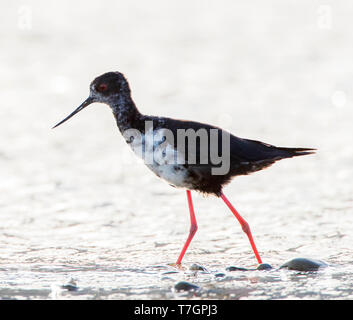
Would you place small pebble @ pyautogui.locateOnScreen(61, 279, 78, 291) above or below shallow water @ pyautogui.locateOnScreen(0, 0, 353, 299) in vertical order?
below

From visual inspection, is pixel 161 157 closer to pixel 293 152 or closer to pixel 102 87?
pixel 102 87

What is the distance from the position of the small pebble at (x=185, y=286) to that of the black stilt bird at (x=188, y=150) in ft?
3.68

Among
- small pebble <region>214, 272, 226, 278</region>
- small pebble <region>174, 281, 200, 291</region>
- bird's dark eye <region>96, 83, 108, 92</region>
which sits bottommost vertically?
small pebble <region>174, 281, 200, 291</region>

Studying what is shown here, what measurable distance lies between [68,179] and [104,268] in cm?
327

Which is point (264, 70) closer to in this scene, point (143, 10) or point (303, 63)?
point (303, 63)

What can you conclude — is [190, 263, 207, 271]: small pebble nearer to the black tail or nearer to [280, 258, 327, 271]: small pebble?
[280, 258, 327, 271]: small pebble

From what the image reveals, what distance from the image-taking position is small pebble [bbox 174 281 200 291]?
6.62 m

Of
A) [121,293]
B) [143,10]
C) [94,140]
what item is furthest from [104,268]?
[143,10]

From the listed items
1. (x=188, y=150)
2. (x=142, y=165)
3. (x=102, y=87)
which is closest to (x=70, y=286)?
(x=188, y=150)

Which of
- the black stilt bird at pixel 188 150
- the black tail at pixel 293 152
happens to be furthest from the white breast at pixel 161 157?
the black tail at pixel 293 152

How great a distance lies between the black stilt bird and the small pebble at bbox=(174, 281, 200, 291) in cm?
112

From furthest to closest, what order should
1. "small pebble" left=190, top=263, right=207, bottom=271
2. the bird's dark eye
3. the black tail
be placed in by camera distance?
the bird's dark eye < the black tail < "small pebble" left=190, top=263, right=207, bottom=271

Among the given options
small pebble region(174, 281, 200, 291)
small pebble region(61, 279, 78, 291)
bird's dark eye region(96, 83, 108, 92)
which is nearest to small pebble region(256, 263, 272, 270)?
small pebble region(174, 281, 200, 291)
